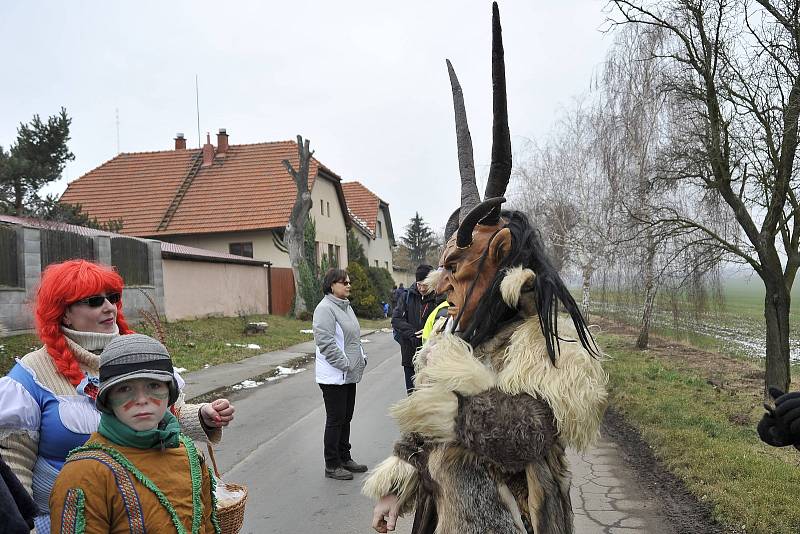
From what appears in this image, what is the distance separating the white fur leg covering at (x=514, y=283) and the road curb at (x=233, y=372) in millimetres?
8115

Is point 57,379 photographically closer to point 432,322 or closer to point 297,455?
point 432,322

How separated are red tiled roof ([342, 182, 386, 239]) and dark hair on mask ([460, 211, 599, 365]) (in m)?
39.0

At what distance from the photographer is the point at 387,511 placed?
204 centimetres

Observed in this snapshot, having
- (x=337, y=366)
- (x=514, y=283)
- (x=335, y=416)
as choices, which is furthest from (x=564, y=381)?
(x=335, y=416)

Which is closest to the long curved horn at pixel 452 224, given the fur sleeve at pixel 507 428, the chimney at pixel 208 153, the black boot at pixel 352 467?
the fur sleeve at pixel 507 428

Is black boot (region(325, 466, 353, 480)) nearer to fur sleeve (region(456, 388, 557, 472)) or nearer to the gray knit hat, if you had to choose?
the gray knit hat

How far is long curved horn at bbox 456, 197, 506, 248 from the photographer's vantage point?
6.65 feet

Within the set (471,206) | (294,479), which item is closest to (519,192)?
(294,479)

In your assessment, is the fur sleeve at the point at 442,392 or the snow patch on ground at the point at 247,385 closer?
the fur sleeve at the point at 442,392

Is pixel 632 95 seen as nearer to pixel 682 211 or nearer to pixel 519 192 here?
pixel 682 211

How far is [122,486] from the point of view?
1811mm

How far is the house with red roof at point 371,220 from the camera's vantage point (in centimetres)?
4159

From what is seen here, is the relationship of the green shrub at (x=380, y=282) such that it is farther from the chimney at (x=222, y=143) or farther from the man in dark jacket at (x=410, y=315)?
the man in dark jacket at (x=410, y=315)

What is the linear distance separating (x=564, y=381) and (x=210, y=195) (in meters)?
28.5
